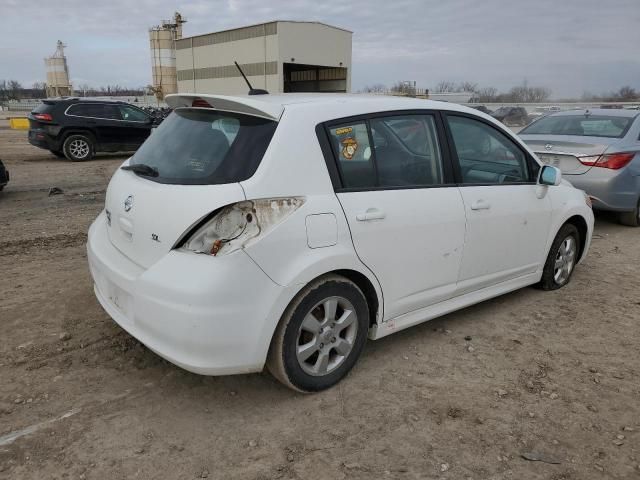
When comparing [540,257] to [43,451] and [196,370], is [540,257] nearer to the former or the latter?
[196,370]

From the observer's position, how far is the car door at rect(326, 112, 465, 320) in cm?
Result: 308

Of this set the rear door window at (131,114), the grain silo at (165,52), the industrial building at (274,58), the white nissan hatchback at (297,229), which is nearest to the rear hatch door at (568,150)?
the white nissan hatchback at (297,229)

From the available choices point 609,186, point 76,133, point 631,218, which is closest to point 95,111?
point 76,133

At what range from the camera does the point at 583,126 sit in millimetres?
7844

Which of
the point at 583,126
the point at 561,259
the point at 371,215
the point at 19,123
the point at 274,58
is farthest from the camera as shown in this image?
the point at 274,58

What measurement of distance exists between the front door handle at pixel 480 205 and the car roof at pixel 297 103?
70 cm

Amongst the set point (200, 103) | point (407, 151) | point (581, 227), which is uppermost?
point (200, 103)

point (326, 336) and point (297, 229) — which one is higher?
point (297, 229)

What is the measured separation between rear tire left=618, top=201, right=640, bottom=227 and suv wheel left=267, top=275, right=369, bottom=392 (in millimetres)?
5952

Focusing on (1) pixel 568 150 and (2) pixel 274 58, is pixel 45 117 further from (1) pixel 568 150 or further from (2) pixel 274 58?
(2) pixel 274 58

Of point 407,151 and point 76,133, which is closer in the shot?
point 407,151

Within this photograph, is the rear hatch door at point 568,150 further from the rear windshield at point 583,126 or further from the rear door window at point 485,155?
the rear door window at point 485,155

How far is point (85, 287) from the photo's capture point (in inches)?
181

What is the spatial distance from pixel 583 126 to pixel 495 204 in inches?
195
